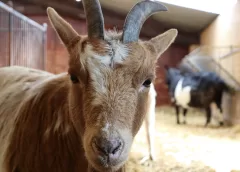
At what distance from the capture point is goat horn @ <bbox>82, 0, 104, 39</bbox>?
2013 mm

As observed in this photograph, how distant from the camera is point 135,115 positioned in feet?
6.40

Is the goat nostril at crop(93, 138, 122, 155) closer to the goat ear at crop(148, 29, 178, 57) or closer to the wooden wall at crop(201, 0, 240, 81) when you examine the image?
the goat ear at crop(148, 29, 178, 57)

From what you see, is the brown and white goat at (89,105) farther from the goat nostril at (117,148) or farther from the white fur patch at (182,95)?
the white fur patch at (182,95)

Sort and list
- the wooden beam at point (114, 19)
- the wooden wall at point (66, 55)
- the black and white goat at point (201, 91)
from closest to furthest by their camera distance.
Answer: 1. the black and white goat at point (201, 91)
2. the wooden beam at point (114, 19)
3. the wooden wall at point (66, 55)

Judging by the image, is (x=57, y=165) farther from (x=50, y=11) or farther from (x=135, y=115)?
(x=50, y=11)

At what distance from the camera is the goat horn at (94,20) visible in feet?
6.60

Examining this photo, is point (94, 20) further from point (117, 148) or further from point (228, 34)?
point (228, 34)

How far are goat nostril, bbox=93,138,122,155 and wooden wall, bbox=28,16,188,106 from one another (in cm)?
1057

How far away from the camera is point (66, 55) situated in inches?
481

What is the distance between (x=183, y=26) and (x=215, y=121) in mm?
3477

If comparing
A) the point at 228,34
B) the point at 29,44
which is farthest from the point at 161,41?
the point at 228,34

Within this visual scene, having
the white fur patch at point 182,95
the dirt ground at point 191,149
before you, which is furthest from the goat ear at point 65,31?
the white fur patch at point 182,95

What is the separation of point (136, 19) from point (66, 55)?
10.3 m

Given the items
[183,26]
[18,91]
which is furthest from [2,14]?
[18,91]
